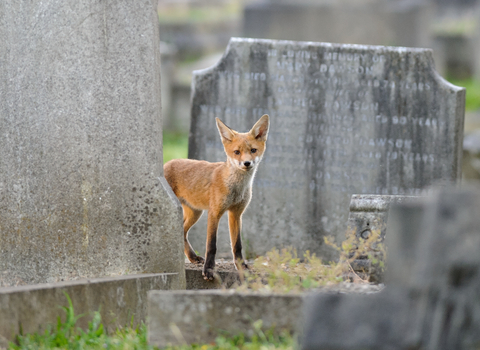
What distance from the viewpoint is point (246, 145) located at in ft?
14.3

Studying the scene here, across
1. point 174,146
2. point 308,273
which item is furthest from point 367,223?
point 174,146

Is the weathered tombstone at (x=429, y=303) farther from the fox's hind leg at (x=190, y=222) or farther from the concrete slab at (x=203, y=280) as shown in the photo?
the fox's hind leg at (x=190, y=222)

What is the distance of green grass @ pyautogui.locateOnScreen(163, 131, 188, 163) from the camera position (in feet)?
36.0

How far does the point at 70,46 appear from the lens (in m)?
4.00

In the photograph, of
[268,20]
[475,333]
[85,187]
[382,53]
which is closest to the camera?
[475,333]

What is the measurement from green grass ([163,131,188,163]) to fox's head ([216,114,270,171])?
5.88 m

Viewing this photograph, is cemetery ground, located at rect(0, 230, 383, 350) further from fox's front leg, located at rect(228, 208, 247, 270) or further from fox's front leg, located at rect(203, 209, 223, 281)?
fox's front leg, located at rect(228, 208, 247, 270)

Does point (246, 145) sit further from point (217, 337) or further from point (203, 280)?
point (217, 337)

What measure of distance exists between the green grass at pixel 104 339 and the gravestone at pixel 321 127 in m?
2.94

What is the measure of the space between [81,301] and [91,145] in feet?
3.61

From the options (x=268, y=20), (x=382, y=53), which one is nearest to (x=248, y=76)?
(x=382, y=53)

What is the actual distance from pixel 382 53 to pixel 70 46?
3.39m

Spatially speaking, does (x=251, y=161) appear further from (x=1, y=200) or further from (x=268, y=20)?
(x=268, y=20)

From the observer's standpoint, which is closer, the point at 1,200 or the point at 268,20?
the point at 1,200
